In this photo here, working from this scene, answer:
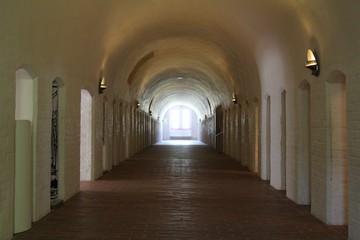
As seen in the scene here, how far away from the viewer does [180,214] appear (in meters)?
7.46

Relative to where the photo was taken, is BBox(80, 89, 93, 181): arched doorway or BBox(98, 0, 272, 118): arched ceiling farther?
BBox(80, 89, 93, 181): arched doorway

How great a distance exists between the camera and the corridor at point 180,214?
6.18 meters

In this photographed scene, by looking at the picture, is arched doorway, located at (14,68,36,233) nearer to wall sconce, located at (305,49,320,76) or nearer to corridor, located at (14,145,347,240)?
corridor, located at (14,145,347,240)

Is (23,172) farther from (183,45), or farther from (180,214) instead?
(183,45)

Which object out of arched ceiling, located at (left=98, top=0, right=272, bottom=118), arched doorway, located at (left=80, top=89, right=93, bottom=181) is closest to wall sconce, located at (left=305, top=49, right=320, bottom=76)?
arched ceiling, located at (left=98, top=0, right=272, bottom=118)

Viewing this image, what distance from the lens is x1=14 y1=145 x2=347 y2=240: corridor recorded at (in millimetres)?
6184

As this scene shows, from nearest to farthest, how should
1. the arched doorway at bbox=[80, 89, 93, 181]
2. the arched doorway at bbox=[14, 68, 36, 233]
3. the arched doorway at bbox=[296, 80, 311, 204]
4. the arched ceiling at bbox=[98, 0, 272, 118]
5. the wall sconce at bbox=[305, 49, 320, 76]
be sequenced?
the arched doorway at bbox=[14, 68, 36, 233], the wall sconce at bbox=[305, 49, 320, 76], the arched doorway at bbox=[296, 80, 311, 204], the arched ceiling at bbox=[98, 0, 272, 118], the arched doorway at bbox=[80, 89, 93, 181]

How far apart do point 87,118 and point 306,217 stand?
6.40 m

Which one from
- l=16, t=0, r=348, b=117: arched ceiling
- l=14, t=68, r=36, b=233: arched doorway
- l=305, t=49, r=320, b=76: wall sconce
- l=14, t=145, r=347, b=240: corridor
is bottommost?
l=14, t=145, r=347, b=240: corridor

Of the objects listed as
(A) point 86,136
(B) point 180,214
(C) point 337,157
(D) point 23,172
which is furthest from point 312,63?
(A) point 86,136

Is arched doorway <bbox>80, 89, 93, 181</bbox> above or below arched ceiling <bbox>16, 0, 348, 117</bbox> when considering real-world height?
below

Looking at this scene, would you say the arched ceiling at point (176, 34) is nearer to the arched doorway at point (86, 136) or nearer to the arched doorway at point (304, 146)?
the arched doorway at point (86, 136)

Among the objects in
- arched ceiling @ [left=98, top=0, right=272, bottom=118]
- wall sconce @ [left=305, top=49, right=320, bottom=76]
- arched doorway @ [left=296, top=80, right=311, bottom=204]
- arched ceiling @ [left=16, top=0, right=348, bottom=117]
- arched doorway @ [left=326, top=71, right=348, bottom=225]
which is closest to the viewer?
arched doorway @ [left=326, top=71, right=348, bottom=225]

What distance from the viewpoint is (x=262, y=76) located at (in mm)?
11844
